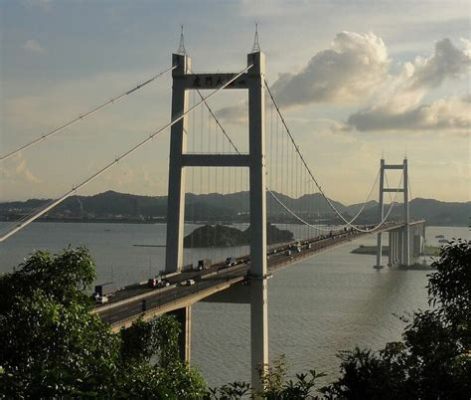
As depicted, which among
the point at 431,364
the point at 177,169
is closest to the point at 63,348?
the point at 431,364

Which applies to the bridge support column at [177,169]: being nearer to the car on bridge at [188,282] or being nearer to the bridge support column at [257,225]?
the car on bridge at [188,282]

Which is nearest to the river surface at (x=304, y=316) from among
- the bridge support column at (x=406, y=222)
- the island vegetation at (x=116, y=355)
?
the island vegetation at (x=116, y=355)

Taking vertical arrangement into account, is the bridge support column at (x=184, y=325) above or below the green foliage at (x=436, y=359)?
below

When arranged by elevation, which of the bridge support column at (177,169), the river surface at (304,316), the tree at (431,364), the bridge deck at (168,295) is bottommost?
the river surface at (304,316)

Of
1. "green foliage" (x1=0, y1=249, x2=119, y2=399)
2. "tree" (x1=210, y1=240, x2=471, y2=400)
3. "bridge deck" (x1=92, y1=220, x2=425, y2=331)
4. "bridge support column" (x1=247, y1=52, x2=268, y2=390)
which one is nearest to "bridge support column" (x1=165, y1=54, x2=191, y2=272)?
"bridge deck" (x1=92, y1=220, x2=425, y2=331)

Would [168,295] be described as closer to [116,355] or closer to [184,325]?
[184,325]

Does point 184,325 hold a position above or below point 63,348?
below

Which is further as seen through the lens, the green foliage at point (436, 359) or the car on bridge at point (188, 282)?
the car on bridge at point (188, 282)

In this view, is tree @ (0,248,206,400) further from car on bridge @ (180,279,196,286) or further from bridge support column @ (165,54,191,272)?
bridge support column @ (165,54,191,272)
